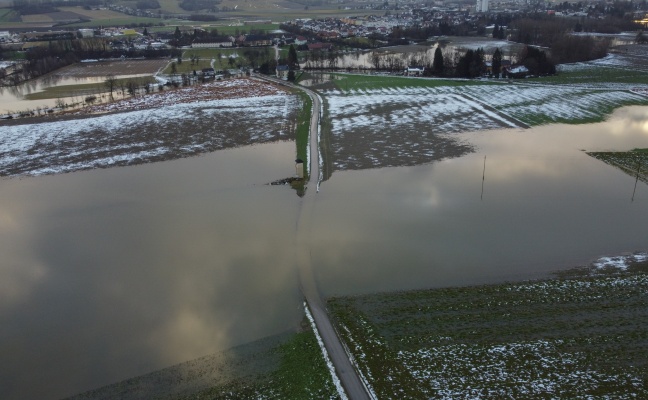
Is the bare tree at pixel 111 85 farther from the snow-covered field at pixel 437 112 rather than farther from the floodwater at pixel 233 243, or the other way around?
the floodwater at pixel 233 243

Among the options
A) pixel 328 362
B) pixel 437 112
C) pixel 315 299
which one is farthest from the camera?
pixel 437 112

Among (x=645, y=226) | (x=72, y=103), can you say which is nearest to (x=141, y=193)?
(x=645, y=226)

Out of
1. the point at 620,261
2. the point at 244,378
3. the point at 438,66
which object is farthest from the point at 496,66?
the point at 244,378

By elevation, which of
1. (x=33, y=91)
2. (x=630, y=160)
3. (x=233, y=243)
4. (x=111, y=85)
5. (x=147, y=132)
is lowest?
(x=233, y=243)

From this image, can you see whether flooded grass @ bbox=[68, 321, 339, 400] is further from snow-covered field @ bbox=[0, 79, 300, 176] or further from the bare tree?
the bare tree

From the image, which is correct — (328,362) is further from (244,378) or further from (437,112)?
(437,112)

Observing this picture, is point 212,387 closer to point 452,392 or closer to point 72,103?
point 452,392

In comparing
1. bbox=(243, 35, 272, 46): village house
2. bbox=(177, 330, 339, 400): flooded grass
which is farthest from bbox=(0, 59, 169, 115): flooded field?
bbox=(177, 330, 339, 400): flooded grass
